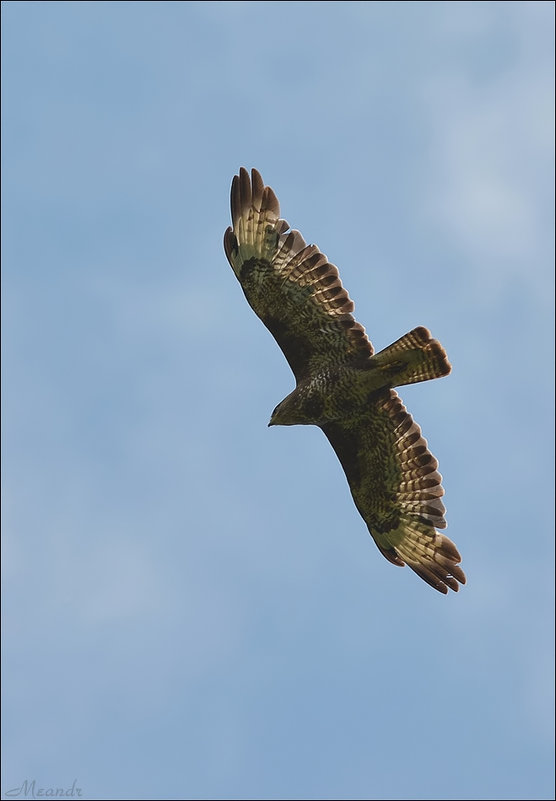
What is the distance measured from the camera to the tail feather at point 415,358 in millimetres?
12336

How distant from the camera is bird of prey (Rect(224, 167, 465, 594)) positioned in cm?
1289

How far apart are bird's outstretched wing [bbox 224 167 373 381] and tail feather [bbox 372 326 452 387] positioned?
0.36 m

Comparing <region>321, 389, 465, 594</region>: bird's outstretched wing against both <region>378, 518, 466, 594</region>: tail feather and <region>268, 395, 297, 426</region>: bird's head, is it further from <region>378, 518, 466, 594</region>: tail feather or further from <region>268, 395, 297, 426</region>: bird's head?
<region>268, 395, 297, 426</region>: bird's head

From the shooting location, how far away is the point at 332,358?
42.8 feet

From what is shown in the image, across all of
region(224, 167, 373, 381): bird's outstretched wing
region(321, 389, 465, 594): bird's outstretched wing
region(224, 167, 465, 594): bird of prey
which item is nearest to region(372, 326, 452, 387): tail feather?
region(224, 167, 465, 594): bird of prey

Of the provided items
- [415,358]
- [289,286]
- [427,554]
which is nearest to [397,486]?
[427,554]

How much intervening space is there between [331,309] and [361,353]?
0.57 meters

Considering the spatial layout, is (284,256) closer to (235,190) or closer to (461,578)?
(235,190)

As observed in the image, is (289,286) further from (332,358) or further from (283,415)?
(283,415)

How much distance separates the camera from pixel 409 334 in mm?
12320

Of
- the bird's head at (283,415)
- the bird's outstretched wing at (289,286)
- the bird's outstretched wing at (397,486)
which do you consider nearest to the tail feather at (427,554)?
the bird's outstretched wing at (397,486)

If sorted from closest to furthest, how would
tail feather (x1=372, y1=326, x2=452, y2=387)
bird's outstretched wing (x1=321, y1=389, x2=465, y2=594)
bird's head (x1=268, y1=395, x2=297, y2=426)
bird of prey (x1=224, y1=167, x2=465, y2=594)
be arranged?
tail feather (x1=372, y1=326, x2=452, y2=387) < bird of prey (x1=224, y1=167, x2=465, y2=594) < bird's head (x1=268, y1=395, x2=297, y2=426) < bird's outstretched wing (x1=321, y1=389, x2=465, y2=594)

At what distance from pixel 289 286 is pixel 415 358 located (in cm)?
158

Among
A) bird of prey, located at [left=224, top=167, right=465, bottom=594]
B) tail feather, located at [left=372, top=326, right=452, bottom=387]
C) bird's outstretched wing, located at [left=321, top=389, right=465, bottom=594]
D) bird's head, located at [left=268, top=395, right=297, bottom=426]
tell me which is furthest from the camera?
bird's outstretched wing, located at [left=321, top=389, right=465, bottom=594]
